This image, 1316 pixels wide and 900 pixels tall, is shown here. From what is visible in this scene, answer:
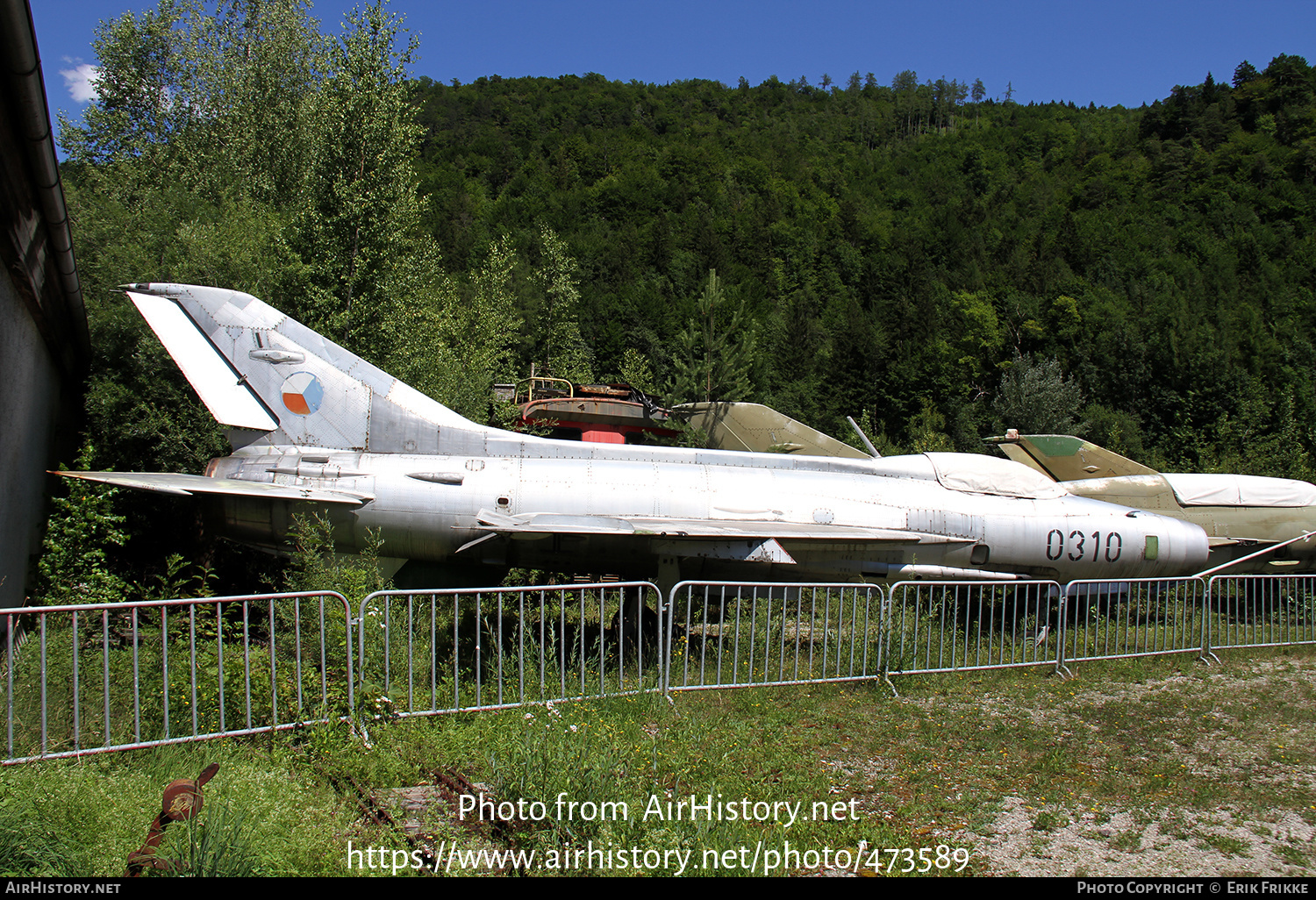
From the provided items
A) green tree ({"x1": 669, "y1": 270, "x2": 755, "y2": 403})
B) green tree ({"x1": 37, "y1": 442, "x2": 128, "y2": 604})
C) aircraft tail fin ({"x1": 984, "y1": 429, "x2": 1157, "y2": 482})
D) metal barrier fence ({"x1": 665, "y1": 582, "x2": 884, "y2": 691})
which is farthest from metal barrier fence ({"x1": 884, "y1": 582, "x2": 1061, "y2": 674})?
green tree ({"x1": 669, "y1": 270, "x2": 755, "y2": 403})

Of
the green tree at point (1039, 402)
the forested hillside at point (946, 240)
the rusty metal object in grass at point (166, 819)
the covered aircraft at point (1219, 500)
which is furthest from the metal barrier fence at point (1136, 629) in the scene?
the green tree at point (1039, 402)

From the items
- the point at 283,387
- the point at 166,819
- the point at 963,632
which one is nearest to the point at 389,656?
the point at 166,819

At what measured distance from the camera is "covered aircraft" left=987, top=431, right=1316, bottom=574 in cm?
1224

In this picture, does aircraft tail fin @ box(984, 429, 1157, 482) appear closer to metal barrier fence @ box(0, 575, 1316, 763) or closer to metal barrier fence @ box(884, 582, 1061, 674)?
metal barrier fence @ box(884, 582, 1061, 674)

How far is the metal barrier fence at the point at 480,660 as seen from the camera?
19.6 feet

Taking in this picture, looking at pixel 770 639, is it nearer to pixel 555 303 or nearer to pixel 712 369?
pixel 712 369

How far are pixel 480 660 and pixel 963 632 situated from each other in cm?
629

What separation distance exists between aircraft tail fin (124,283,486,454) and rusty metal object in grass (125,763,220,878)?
19.9 ft

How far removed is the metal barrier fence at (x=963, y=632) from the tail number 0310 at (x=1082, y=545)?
73 cm

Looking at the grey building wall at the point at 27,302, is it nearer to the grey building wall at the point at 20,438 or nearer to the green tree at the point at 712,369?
the grey building wall at the point at 20,438

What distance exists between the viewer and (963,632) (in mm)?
9828

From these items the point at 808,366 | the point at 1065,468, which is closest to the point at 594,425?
the point at 1065,468

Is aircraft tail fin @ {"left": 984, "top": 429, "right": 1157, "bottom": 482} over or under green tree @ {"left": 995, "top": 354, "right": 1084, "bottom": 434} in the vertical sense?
under
